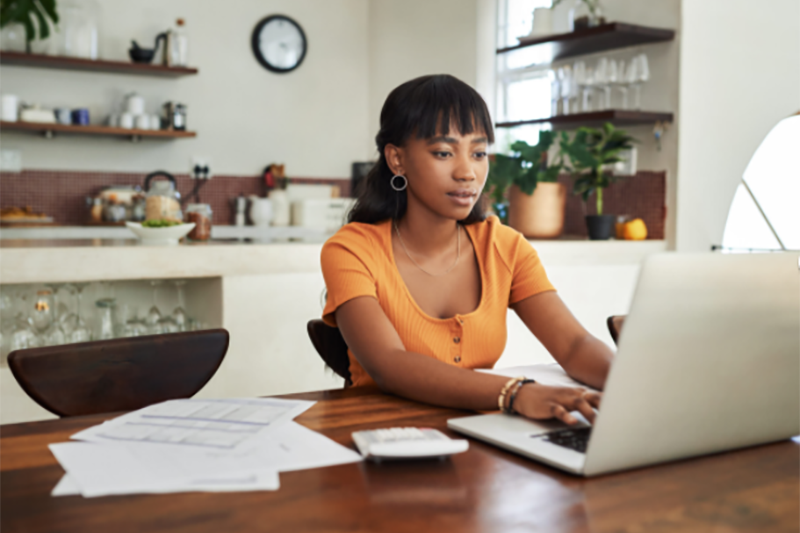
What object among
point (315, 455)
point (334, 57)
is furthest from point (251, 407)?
point (334, 57)

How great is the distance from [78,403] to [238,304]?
44.0 inches

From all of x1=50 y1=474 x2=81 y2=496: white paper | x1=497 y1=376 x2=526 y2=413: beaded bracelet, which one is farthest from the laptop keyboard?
x1=50 y1=474 x2=81 y2=496: white paper

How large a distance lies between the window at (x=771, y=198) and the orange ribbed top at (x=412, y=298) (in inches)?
89.6

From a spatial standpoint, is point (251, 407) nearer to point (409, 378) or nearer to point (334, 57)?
point (409, 378)

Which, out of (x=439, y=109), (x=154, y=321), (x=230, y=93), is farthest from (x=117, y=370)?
(x=230, y=93)

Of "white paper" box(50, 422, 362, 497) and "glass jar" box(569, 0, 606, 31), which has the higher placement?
"glass jar" box(569, 0, 606, 31)

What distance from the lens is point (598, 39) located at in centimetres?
322

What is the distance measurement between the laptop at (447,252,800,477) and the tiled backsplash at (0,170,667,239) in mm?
2561

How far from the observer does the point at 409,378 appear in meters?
1.17

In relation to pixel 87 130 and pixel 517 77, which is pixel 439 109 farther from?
pixel 87 130

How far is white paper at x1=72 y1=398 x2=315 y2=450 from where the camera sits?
890 millimetres

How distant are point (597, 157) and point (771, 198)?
1221mm

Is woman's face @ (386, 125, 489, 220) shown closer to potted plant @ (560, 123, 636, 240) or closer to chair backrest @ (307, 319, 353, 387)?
chair backrest @ (307, 319, 353, 387)

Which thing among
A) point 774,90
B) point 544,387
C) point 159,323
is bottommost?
point 159,323
